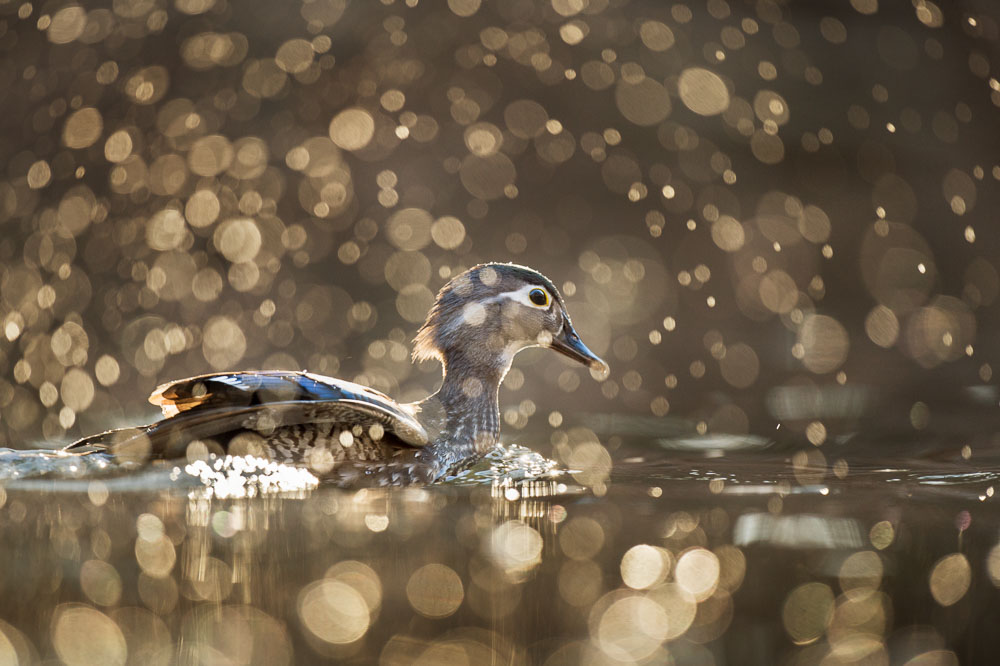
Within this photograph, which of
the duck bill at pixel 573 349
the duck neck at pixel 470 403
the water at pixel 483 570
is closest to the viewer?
the water at pixel 483 570

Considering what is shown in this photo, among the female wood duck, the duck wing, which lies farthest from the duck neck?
the duck wing

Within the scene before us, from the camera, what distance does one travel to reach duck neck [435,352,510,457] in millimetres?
5520

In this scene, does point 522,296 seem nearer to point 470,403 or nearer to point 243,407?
point 470,403

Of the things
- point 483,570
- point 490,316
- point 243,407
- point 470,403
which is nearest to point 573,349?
point 490,316

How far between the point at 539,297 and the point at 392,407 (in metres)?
1.20

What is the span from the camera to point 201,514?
3785 mm

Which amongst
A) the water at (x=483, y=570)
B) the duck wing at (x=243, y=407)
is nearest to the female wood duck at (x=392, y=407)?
the duck wing at (x=243, y=407)

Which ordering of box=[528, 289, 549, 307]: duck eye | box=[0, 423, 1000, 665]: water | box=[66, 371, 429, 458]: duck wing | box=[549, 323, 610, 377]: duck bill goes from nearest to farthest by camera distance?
box=[0, 423, 1000, 665]: water
box=[66, 371, 429, 458]: duck wing
box=[528, 289, 549, 307]: duck eye
box=[549, 323, 610, 377]: duck bill

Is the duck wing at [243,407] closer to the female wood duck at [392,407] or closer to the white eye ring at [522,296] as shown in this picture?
the female wood duck at [392,407]

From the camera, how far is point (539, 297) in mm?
5840

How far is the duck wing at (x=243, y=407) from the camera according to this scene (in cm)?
446

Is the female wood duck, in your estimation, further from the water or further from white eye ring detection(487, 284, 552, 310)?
the water

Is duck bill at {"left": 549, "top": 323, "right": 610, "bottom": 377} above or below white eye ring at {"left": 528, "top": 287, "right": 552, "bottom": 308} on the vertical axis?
below

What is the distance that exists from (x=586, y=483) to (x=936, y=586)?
1.72m
